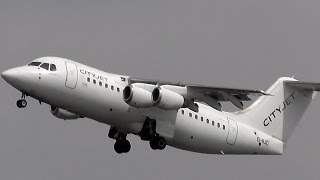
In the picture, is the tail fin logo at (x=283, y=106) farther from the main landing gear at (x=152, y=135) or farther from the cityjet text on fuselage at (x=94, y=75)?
the cityjet text on fuselage at (x=94, y=75)

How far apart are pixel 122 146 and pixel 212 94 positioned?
4.39m

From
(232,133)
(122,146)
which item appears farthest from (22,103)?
(232,133)

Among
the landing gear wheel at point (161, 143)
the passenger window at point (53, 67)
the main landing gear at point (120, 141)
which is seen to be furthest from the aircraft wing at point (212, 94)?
the main landing gear at point (120, 141)

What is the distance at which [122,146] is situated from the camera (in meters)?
43.6

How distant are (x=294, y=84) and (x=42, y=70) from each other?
11.6 meters

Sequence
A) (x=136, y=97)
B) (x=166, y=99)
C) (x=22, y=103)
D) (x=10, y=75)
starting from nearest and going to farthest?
(x=10, y=75) < (x=22, y=103) < (x=136, y=97) < (x=166, y=99)

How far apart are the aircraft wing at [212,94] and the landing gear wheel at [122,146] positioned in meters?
3.60

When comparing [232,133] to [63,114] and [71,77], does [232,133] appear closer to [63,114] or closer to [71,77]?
[63,114]

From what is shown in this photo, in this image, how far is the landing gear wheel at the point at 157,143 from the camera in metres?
41.5

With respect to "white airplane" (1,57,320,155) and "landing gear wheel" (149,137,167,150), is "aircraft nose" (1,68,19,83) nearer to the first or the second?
"white airplane" (1,57,320,155)

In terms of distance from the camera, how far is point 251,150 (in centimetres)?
4447

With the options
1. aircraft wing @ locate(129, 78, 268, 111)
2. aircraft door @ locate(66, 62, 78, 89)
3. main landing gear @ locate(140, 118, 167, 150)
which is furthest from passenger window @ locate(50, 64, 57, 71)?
main landing gear @ locate(140, 118, 167, 150)

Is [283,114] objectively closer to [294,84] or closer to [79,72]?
[294,84]

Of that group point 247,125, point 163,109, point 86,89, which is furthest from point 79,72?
point 247,125
